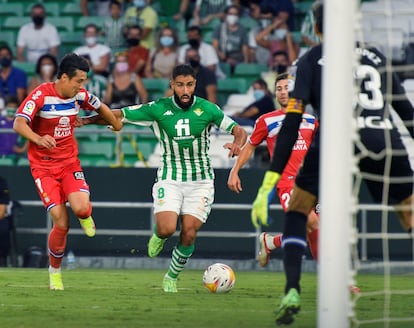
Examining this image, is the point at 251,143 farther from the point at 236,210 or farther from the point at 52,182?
the point at 236,210

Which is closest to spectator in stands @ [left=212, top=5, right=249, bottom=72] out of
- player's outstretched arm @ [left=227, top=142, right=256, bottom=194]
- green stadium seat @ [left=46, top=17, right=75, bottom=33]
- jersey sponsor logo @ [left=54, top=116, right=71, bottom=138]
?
green stadium seat @ [left=46, top=17, right=75, bottom=33]

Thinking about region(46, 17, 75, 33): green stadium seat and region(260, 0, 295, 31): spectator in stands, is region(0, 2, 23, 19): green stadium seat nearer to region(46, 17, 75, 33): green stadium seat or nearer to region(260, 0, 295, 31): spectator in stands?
region(46, 17, 75, 33): green stadium seat

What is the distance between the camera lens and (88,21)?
19953mm

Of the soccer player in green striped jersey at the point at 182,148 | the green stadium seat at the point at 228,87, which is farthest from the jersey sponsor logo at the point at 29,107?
the green stadium seat at the point at 228,87

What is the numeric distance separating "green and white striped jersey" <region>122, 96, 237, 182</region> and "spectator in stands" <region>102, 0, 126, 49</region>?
799cm

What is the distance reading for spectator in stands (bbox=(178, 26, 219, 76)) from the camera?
18.1 metres

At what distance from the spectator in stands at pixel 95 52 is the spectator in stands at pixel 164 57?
2.23 feet

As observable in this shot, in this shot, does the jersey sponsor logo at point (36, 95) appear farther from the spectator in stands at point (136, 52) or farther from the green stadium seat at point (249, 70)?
the green stadium seat at point (249, 70)

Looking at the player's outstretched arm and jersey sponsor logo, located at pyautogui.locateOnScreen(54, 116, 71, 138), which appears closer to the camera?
the player's outstretched arm

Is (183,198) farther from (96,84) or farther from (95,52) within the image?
(95,52)

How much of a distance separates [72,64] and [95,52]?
26.8 ft

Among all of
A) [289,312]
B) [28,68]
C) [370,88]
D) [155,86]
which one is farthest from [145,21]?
[289,312]

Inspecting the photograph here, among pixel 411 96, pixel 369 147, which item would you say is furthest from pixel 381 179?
pixel 411 96

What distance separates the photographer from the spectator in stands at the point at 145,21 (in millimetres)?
19000
